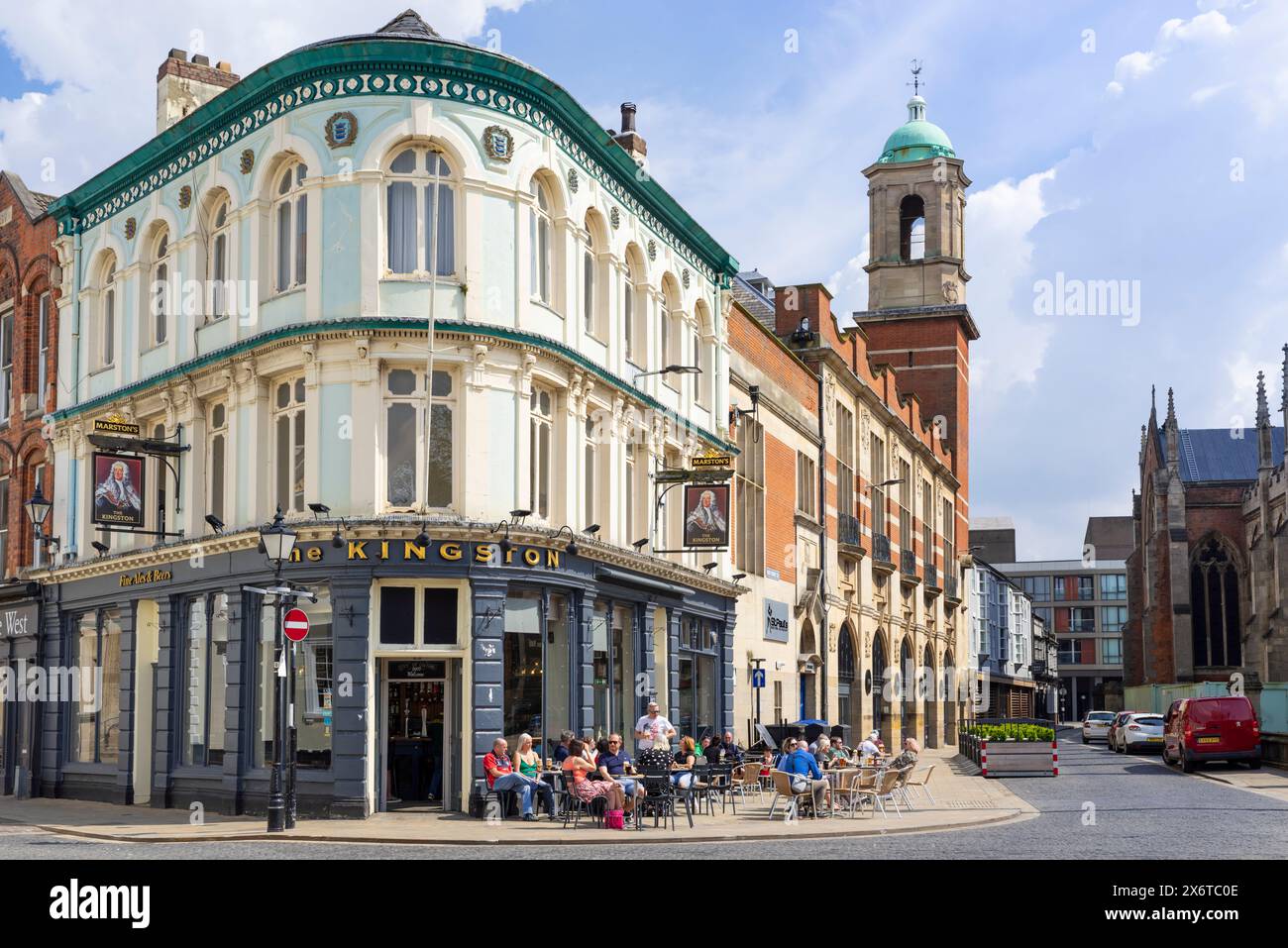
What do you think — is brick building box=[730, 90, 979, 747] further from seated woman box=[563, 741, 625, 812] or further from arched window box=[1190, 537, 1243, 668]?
arched window box=[1190, 537, 1243, 668]

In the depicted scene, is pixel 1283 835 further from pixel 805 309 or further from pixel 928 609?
pixel 928 609

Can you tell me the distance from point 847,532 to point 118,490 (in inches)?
1024

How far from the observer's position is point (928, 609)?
60.5 metres

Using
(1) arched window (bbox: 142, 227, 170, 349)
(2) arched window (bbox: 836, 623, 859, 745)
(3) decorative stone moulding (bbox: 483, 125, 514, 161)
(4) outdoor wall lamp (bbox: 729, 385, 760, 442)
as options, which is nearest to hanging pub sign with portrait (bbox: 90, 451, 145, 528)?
(1) arched window (bbox: 142, 227, 170, 349)

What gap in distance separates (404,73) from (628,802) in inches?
448

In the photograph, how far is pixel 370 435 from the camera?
21812mm

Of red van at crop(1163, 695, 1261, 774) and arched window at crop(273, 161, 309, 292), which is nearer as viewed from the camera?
arched window at crop(273, 161, 309, 292)

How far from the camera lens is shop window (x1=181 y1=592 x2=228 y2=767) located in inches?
936

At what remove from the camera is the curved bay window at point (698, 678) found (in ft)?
99.7

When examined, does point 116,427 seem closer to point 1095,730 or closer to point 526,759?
point 526,759

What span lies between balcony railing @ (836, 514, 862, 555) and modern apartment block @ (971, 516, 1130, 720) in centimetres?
9237

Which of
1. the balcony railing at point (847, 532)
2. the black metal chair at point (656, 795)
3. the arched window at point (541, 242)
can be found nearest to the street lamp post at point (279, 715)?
the black metal chair at point (656, 795)

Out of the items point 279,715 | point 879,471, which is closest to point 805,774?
point 279,715

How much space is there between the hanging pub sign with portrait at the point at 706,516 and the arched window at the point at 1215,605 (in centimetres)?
6461
